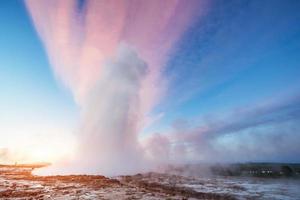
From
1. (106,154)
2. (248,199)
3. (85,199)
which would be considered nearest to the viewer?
(85,199)

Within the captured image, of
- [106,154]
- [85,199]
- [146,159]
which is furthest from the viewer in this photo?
[146,159]

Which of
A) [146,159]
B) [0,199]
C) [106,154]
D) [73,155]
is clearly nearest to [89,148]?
[106,154]

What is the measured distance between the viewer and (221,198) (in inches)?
1059

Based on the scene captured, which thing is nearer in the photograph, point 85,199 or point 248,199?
point 85,199

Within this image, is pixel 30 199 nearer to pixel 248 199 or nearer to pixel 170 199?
pixel 170 199

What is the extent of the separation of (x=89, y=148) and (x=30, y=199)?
6894 cm

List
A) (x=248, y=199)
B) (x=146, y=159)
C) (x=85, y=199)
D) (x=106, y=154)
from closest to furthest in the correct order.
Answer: (x=85, y=199) < (x=248, y=199) < (x=106, y=154) < (x=146, y=159)

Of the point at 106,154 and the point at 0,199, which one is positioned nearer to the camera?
the point at 0,199

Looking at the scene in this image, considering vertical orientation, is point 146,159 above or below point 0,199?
above

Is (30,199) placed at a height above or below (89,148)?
below

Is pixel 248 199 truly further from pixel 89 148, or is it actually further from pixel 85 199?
pixel 89 148

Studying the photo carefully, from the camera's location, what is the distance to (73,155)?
339 ft

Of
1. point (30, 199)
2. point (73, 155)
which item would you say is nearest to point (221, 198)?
point (30, 199)

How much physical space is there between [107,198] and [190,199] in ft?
27.9
